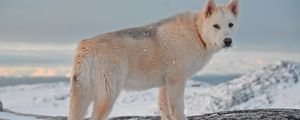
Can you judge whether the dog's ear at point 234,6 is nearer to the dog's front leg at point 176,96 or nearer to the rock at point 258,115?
the dog's front leg at point 176,96

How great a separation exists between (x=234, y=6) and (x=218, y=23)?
935mm

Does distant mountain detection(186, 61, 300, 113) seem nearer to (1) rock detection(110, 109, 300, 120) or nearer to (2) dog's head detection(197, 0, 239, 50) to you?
(1) rock detection(110, 109, 300, 120)

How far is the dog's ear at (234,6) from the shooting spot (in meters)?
15.4

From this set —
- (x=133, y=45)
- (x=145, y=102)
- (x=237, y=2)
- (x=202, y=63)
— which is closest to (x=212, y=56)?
(x=202, y=63)

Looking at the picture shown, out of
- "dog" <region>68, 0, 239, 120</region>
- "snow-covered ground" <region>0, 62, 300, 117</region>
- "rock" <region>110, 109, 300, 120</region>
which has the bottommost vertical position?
"rock" <region>110, 109, 300, 120</region>

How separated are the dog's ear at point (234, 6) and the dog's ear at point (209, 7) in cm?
44

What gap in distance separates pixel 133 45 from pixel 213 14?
2328 mm

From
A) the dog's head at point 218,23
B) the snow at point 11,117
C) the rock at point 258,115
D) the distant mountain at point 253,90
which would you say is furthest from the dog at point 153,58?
the distant mountain at point 253,90

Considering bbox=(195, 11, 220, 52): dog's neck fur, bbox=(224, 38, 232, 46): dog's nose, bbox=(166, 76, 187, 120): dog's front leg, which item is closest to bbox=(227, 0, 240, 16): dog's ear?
bbox=(195, 11, 220, 52): dog's neck fur

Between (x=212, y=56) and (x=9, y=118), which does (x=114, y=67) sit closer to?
(x=212, y=56)

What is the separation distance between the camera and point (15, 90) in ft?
407

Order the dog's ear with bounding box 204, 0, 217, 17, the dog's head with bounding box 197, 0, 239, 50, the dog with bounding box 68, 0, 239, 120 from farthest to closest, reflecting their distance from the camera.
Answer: the dog's ear with bounding box 204, 0, 217, 17
the dog's head with bounding box 197, 0, 239, 50
the dog with bounding box 68, 0, 239, 120

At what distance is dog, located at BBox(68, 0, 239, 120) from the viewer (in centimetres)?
1316

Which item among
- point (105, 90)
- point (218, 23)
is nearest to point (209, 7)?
point (218, 23)
